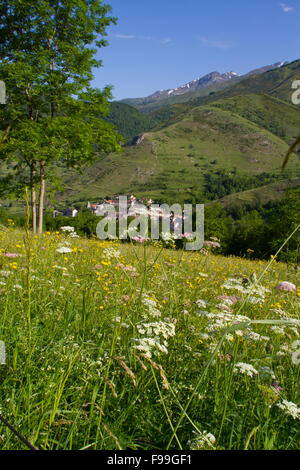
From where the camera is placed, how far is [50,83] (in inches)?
579

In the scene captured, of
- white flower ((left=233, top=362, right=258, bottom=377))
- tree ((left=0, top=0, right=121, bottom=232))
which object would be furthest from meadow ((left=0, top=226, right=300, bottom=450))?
tree ((left=0, top=0, right=121, bottom=232))

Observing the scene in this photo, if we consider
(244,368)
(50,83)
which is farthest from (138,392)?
(50,83)

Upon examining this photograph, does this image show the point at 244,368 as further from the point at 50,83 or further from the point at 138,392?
the point at 50,83

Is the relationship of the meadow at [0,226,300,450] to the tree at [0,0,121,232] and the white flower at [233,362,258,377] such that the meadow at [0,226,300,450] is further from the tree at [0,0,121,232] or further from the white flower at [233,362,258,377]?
the tree at [0,0,121,232]

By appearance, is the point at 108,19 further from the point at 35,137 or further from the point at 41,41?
the point at 35,137

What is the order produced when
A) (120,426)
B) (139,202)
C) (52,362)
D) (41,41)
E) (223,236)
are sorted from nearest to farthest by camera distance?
(120,426) → (52,362) → (139,202) → (41,41) → (223,236)

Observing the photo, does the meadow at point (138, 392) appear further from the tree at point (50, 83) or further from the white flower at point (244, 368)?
the tree at point (50, 83)

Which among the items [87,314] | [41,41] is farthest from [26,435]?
[41,41]

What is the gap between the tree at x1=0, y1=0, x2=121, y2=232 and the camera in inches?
543

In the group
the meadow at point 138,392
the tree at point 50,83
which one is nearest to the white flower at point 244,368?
the meadow at point 138,392

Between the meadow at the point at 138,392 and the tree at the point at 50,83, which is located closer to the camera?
the meadow at the point at 138,392

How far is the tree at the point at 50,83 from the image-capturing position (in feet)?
45.3

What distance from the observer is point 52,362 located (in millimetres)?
2197
